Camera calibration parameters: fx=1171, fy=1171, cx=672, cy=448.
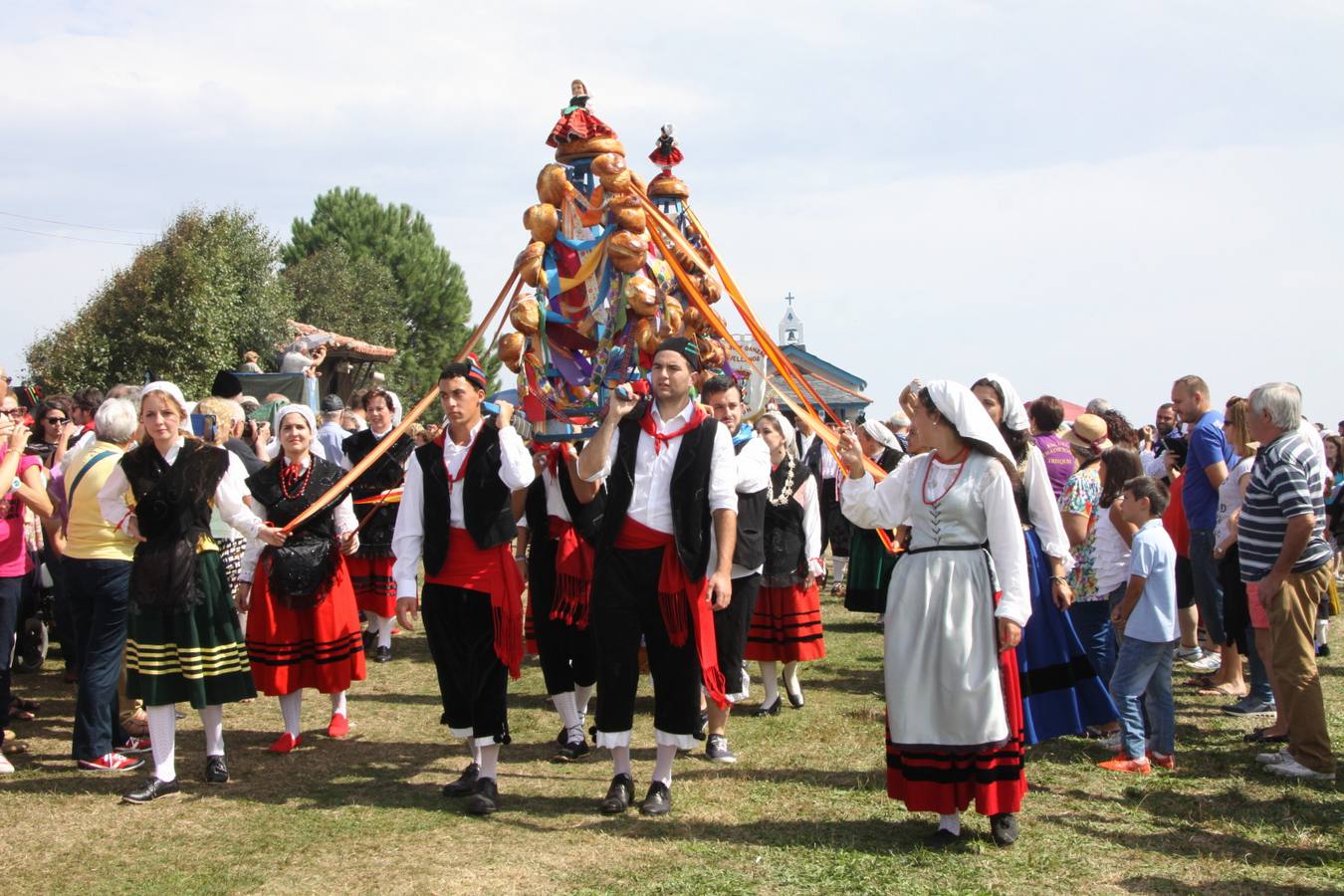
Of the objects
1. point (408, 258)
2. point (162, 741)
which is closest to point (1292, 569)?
point (162, 741)

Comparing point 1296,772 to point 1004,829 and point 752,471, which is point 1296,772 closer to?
point 1004,829

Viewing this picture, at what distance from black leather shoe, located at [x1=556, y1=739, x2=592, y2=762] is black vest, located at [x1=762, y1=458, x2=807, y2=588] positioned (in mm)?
1606

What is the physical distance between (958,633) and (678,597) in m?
1.18

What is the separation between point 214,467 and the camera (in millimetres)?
5480

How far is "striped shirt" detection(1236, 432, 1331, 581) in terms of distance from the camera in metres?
5.34

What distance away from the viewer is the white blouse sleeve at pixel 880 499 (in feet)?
15.4

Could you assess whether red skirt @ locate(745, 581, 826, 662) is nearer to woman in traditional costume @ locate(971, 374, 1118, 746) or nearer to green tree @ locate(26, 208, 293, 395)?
woman in traditional costume @ locate(971, 374, 1118, 746)

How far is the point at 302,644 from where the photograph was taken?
20.2 feet

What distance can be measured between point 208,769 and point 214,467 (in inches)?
56.8

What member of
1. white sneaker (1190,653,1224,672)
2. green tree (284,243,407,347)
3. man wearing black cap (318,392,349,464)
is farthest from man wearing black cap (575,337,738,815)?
green tree (284,243,407,347)

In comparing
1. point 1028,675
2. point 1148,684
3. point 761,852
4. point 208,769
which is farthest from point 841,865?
point 208,769

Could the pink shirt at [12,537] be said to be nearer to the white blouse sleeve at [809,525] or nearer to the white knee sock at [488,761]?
the white knee sock at [488,761]

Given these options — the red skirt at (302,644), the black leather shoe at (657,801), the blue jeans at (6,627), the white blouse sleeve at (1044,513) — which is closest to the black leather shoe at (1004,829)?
the white blouse sleeve at (1044,513)

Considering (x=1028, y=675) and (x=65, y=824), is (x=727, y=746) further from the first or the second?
(x=65, y=824)
